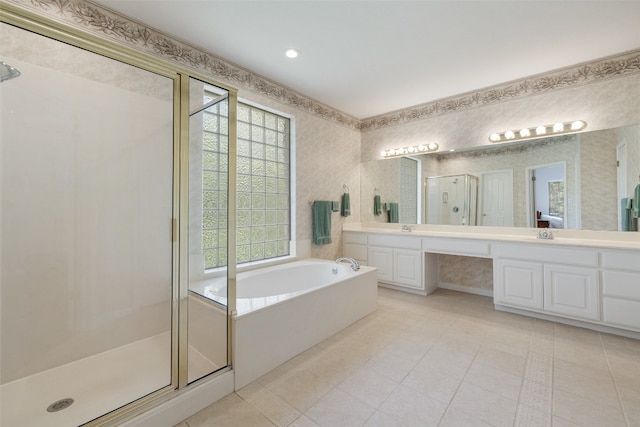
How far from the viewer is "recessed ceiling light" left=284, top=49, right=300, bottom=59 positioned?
2.53 metres

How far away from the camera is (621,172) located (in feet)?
8.55

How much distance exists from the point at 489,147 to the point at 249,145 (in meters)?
2.91

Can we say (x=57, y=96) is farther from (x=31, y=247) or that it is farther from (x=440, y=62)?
(x=440, y=62)

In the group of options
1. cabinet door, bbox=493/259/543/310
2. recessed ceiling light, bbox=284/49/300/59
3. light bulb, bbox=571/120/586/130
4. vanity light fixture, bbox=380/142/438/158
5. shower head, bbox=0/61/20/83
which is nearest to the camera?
shower head, bbox=0/61/20/83

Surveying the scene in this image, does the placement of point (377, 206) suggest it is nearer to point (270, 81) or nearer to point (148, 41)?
point (270, 81)

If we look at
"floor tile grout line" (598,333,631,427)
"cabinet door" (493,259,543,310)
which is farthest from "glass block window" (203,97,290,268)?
"floor tile grout line" (598,333,631,427)

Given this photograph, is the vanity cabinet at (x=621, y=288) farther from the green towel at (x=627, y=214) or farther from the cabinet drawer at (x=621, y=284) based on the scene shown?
the green towel at (x=627, y=214)

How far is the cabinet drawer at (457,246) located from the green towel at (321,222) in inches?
49.5

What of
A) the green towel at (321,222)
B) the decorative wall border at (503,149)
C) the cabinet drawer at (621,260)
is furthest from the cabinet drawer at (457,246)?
the green towel at (321,222)

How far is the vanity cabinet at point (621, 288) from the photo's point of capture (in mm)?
2258

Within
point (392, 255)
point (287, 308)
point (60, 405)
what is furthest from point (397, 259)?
point (60, 405)

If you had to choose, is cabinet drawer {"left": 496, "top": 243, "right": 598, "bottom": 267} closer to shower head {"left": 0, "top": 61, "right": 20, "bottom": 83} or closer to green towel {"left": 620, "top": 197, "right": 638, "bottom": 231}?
green towel {"left": 620, "top": 197, "right": 638, "bottom": 231}

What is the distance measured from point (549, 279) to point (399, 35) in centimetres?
265

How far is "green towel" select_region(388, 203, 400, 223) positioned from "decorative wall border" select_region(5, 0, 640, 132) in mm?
1242
